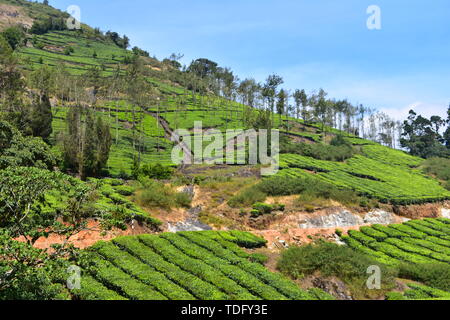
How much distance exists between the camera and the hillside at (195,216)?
17.7 m

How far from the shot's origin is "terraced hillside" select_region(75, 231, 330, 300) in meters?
19.3

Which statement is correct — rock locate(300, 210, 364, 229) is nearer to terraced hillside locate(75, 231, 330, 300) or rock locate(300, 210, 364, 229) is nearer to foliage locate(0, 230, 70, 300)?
terraced hillside locate(75, 231, 330, 300)

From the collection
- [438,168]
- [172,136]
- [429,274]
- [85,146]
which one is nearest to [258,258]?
[429,274]

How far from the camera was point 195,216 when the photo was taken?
38469 mm

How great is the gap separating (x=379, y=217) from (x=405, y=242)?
802cm

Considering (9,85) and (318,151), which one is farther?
(318,151)

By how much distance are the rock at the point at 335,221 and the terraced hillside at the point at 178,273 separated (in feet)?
40.6

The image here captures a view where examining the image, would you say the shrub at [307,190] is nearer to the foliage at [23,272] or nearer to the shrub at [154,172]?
the shrub at [154,172]

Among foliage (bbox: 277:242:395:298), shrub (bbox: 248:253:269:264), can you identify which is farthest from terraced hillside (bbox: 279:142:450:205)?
shrub (bbox: 248:253:269:264)

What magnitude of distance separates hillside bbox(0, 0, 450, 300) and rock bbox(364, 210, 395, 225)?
0.18 meters

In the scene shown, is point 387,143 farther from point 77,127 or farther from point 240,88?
point 77,127

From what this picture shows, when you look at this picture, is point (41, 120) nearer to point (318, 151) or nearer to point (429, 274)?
point (318, 151)
